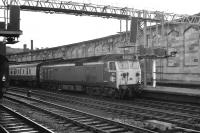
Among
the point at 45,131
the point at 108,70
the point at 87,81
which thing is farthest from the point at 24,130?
the point at 87,81

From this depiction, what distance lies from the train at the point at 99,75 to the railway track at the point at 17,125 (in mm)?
7545

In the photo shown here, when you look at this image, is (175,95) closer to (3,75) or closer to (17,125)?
(3,75)

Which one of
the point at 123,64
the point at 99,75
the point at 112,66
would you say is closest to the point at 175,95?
the point at 123,64

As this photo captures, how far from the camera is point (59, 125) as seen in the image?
34.9 feet

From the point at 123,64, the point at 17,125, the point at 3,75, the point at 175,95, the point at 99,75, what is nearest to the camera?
the point at 17,125

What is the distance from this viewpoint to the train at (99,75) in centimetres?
1889

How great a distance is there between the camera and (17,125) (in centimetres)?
1084

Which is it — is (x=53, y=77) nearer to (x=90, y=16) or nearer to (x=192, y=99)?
(x=90, y=16)

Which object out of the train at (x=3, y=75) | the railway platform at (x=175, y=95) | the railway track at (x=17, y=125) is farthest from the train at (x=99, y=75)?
the railway track at (x=17, y=125)

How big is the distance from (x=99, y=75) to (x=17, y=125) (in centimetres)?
984

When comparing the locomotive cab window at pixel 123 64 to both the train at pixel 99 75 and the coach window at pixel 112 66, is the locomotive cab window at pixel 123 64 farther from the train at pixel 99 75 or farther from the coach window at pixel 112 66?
the coach window at pixel 112 66

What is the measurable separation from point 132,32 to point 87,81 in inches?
201

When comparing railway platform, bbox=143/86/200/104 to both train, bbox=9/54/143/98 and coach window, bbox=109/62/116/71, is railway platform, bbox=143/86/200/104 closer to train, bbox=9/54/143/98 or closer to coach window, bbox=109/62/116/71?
train, bbox=9/54/143/98

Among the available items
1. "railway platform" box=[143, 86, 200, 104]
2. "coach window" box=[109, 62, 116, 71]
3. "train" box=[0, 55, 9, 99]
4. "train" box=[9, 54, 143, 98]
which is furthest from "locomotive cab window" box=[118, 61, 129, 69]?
"train" box=[0, 55, 9, 99]
